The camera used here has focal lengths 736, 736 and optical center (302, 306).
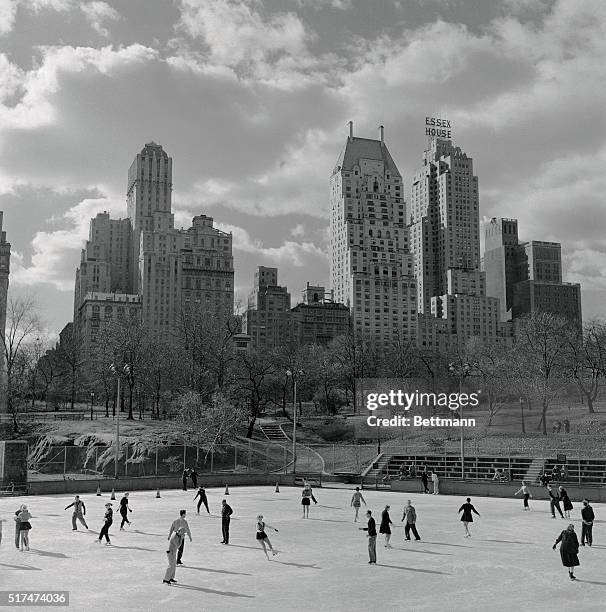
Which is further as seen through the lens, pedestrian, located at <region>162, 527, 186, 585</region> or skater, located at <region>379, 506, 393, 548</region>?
skater, located at <region>379, 506, 393, 548</region>

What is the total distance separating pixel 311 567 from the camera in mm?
21484

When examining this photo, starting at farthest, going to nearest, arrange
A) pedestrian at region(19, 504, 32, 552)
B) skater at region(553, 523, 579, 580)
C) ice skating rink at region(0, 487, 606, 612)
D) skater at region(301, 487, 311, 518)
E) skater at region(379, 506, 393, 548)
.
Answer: skater at region(301, 487, 311, 518) < skater at region(379, 506, 393, 548) < pedestrian at region(19, 504, 32, 552) < skater at region(553, 523, 579, 580) < ice skating rink at region(0, 487, 606, 612)

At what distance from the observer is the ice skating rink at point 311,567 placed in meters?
17.3

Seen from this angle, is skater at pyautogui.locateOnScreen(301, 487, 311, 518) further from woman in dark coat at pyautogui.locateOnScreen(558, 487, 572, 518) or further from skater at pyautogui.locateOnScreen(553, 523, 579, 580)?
skater at pyautogui.locateOnScreen(553, 523, 579, 580)

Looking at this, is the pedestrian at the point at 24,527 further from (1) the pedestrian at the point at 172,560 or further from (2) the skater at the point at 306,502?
(2) the skater at the point at 306,502

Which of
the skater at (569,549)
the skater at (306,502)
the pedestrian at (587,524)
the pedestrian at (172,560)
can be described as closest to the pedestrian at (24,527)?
the pedestrian at (172,560)

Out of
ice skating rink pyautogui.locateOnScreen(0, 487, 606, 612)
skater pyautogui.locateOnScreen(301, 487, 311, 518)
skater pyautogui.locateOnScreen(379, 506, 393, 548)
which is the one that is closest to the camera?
ice skating rink pyautogui.locateOnScreen(0, 487, 606, 612)

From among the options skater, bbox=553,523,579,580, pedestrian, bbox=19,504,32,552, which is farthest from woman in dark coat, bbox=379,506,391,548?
Answer: pedestrian, bbox=19,504,32,552

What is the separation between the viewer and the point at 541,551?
975 inches

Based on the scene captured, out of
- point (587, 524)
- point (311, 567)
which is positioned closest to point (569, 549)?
point (587, 524)

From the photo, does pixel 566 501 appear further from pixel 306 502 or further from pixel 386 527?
pixel 386 527

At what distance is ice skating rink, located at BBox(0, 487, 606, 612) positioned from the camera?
17.3 m

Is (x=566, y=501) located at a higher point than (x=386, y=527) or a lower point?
lower

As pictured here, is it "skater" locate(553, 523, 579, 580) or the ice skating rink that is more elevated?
"skater" locate(553, 523, 579, 580)
